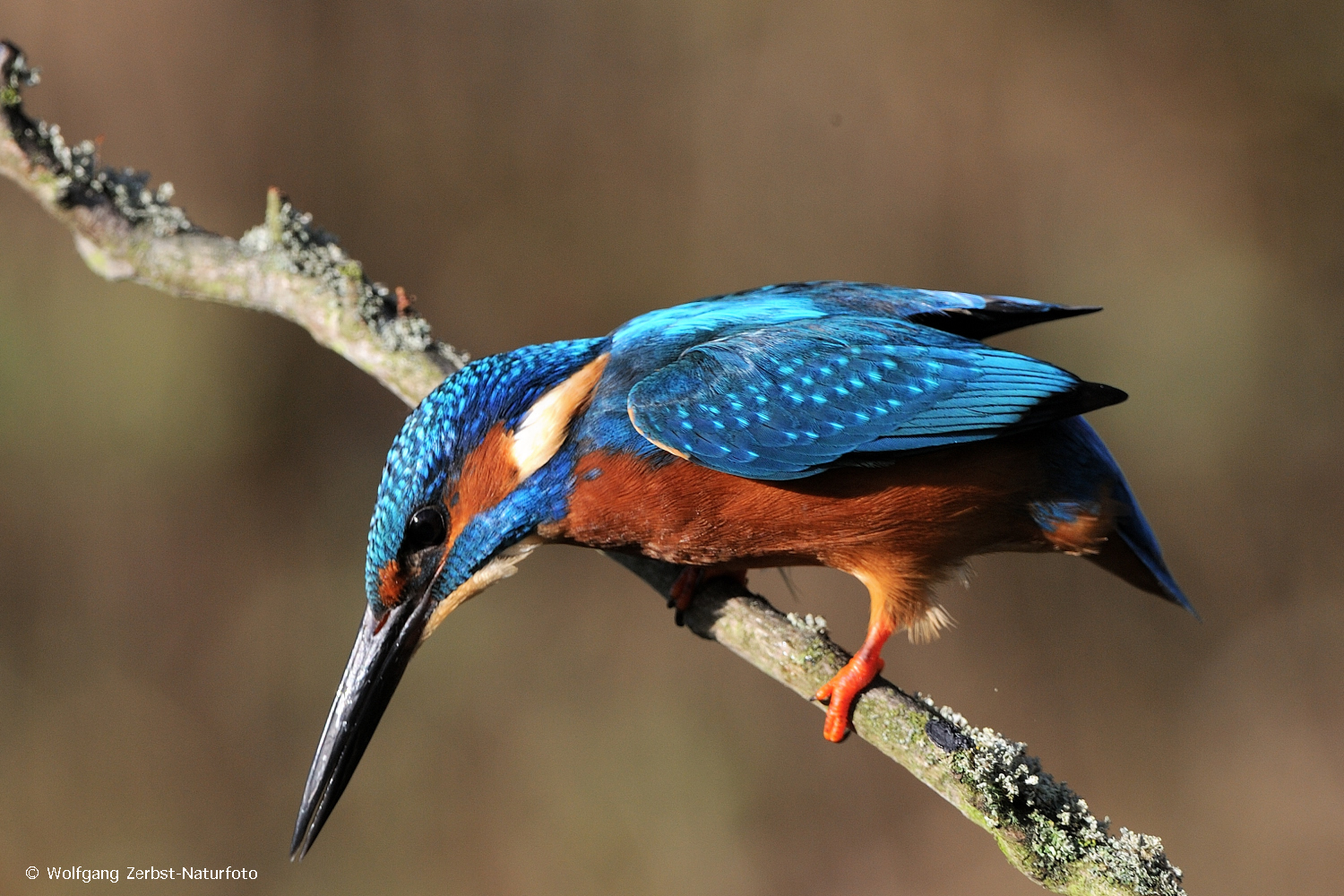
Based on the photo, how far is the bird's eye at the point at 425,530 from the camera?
1.76 metres

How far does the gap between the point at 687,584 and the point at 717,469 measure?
332 mm

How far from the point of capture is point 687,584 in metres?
2.03

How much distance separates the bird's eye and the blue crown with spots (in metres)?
0.02

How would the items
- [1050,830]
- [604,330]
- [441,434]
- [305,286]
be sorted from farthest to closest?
[604,330] < [305,286] < [441,434] < [1050,830]

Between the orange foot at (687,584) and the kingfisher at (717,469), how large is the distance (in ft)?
0.42

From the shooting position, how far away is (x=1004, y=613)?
12.4 ft

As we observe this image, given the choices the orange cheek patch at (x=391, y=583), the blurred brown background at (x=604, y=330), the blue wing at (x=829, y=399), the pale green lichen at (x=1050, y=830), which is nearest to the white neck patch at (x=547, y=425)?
the blue wing at (x=829, y=399)

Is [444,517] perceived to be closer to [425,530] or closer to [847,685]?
[425,530]

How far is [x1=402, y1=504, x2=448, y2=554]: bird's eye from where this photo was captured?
69.2 inches

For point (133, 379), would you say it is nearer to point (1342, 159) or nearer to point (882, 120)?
point (882, 120)

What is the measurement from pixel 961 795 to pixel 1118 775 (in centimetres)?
253

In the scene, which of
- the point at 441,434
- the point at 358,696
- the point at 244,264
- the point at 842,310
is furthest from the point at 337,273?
the point at 842,310

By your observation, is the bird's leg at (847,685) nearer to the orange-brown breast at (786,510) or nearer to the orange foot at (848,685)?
the orange foot at (848,685)

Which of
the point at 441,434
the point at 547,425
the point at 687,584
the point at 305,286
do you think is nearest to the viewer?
the point at 441,434
